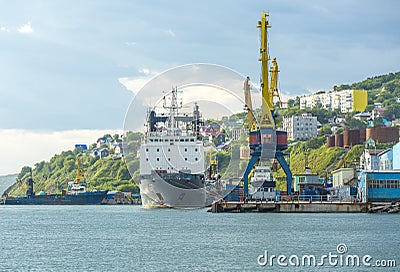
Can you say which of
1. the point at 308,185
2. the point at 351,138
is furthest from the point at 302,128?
the point at 308,185

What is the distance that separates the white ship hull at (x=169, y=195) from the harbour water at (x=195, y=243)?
20.4 meters

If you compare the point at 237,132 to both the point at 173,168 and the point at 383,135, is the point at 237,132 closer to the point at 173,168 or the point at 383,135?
the point at 173,168

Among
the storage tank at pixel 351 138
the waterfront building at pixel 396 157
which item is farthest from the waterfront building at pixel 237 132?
the storage tank at pixel 351 138

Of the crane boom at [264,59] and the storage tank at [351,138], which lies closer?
the crane boom at [264,59]

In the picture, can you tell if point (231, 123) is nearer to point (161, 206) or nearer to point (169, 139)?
point (169, 139)

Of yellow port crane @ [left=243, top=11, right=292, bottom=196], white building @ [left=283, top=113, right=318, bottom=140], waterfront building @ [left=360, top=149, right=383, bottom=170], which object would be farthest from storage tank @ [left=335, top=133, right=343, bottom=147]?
yellow port crane @ [left=243, top=11, right=292, bottom=196]

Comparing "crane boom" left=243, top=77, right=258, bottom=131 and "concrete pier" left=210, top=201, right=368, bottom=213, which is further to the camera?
"crane boom" left=243, top=77, right=258, bottom=131

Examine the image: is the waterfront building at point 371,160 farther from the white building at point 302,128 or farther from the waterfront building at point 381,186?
the white building at point 302,128

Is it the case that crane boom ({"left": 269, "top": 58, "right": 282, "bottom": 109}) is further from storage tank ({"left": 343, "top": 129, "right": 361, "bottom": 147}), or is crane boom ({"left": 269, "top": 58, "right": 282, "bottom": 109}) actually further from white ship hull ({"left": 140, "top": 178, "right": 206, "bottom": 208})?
storage tank ({"left": 343, "top": 129, "right": 361, "bottom": 147})

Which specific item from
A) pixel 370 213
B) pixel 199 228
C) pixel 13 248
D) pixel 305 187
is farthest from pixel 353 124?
pixel 13 248

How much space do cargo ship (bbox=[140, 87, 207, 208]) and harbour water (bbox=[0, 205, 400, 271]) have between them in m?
19.6

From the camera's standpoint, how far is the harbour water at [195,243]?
3712 cm

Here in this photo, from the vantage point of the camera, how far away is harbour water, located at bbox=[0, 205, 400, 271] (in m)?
37.1

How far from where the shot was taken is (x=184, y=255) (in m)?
40.3
